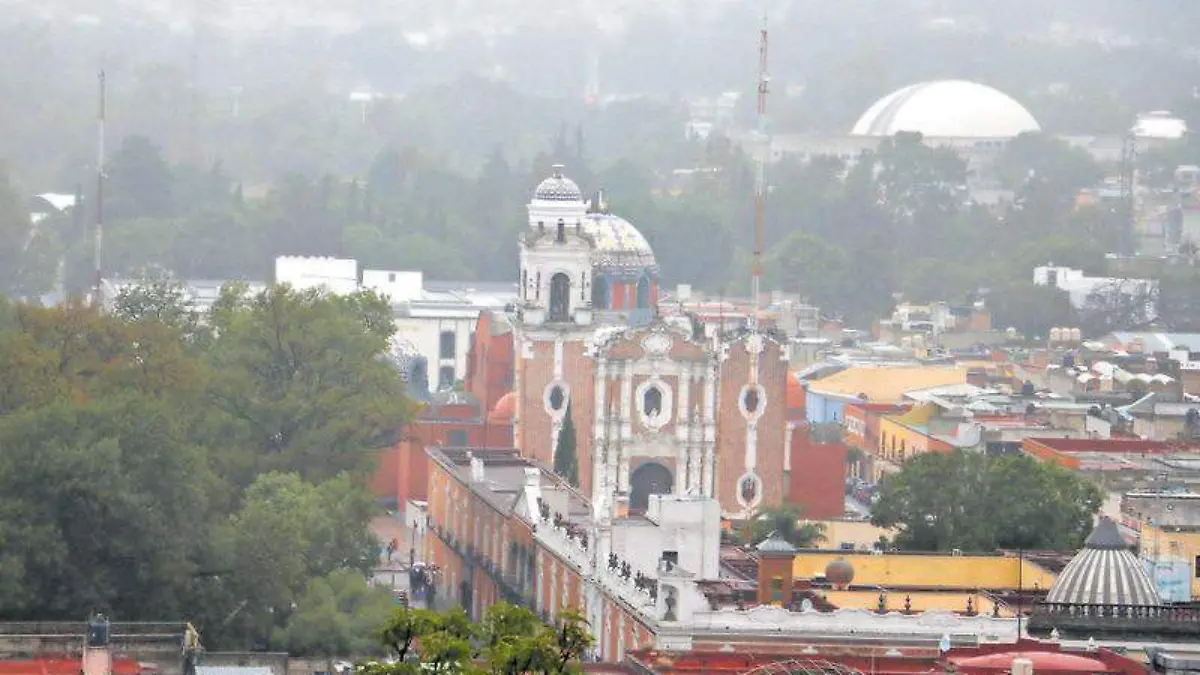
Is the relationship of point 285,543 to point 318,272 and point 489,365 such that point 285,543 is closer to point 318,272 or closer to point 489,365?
point 489,365

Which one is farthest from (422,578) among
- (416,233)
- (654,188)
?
(654,188)

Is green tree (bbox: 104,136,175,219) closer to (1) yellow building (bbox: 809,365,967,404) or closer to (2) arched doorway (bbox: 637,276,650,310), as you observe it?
(1) yellow building (bbox: 809,365,967,404)

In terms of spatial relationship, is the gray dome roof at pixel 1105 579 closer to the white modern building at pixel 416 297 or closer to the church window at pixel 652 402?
the church window at pixel 652 402

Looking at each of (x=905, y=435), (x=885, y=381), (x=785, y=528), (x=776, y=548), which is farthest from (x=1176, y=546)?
(x=885, y=381)

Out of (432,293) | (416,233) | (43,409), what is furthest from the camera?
(416,233)

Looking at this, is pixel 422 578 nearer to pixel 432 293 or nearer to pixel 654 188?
pixel 432 293

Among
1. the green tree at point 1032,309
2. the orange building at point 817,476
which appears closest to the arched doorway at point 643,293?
the orange building at point 817,476

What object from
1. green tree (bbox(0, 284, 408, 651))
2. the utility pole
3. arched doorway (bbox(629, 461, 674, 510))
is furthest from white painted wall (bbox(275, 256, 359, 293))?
green tree (bbox(0, 284, 408, 651))

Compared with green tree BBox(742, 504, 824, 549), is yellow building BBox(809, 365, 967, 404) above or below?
above
